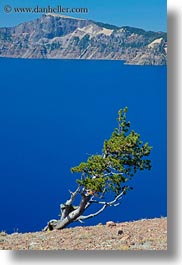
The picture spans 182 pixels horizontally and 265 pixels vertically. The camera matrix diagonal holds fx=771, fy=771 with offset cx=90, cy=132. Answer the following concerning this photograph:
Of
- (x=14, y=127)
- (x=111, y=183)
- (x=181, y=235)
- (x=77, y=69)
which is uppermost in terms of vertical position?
(x=77, y=69)

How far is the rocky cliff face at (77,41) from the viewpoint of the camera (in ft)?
20.0

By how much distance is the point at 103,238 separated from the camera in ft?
20.2

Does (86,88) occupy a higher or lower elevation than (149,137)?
higher

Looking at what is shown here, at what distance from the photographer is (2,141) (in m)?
6.18

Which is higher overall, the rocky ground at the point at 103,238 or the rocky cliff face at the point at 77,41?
the rocky cliff face at the point at 77,41

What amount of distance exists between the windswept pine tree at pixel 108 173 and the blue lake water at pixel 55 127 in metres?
0.05

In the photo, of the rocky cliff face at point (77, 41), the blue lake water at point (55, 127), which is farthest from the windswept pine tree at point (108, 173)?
the rocky cliff face at point (77, 41)

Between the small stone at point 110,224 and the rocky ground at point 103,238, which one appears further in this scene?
the small stone at point 110,224

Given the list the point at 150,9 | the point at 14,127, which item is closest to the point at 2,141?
the point at 14,127

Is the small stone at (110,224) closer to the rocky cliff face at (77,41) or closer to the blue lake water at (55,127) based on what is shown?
the blue lake water at (55,127)

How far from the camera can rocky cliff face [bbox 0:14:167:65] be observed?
6.09m

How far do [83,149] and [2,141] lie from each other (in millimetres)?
652

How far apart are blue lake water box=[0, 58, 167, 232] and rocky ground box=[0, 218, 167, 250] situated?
0.23 feet

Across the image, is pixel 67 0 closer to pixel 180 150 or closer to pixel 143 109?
pixel 143 109
